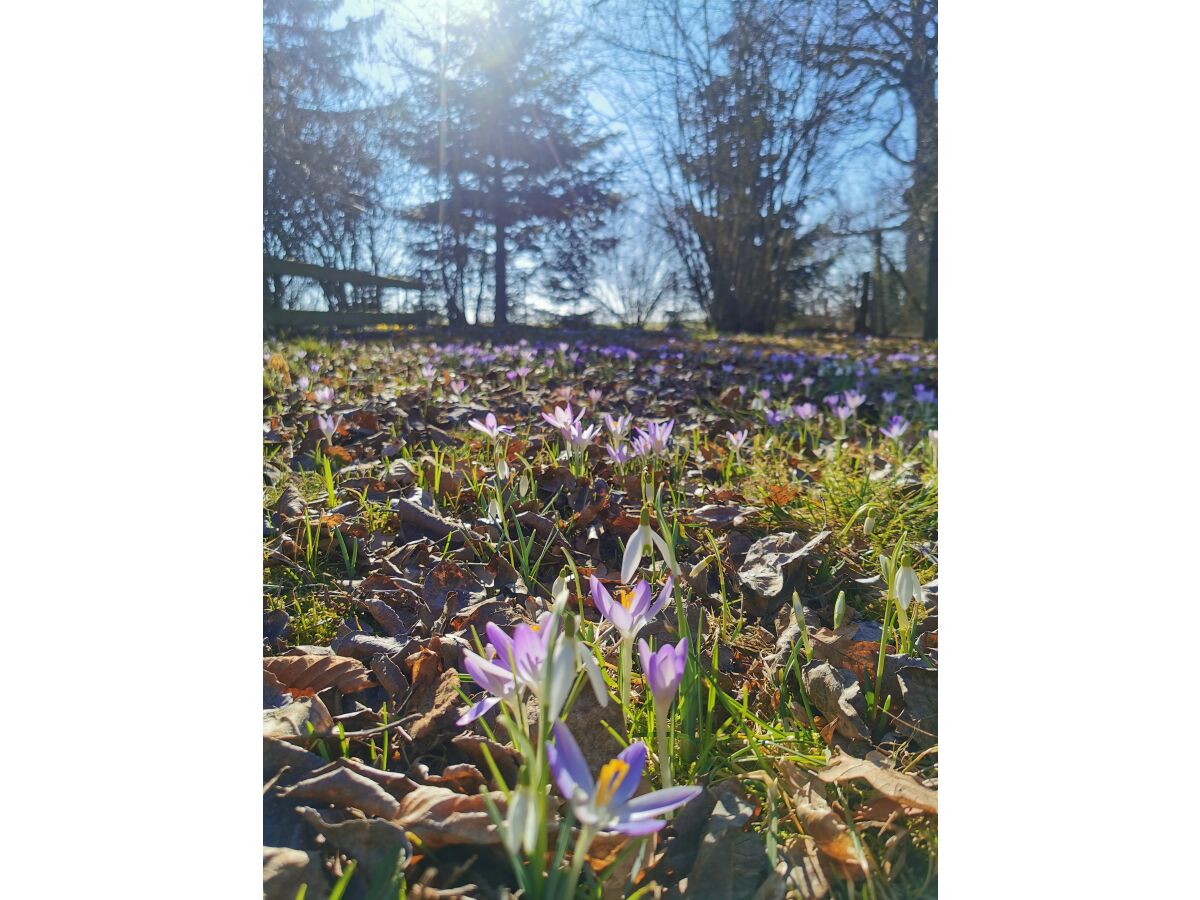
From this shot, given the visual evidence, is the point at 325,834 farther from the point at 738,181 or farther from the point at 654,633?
the point at 738,181

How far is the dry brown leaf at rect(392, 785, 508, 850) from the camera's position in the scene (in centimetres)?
54

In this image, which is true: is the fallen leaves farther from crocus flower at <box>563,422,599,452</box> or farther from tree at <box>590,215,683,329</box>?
tree at <box>590,215,683,329</box>

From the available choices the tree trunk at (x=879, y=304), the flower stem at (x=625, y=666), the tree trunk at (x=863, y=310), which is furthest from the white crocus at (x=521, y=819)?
the tree trunk at (x=863, y=310)

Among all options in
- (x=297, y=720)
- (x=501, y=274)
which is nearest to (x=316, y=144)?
(x=297, y=720)

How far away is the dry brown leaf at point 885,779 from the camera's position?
1.92 feet

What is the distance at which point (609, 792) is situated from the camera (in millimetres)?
413

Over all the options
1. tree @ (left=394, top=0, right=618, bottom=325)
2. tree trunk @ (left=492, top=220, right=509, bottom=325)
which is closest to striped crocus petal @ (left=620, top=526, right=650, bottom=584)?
tree @ (left=394, top=0, right=618, bottom=325)

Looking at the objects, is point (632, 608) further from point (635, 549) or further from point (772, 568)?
point (772, 568)

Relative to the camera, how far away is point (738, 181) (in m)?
6.70

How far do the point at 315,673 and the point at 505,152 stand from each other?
606 centimetres

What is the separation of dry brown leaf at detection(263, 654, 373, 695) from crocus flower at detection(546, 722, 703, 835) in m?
→ 0.45

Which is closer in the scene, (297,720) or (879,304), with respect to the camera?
(297,720)

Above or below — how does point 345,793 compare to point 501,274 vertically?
below

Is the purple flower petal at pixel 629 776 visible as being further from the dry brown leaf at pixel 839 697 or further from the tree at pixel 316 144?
the tree at pixel 316 144
